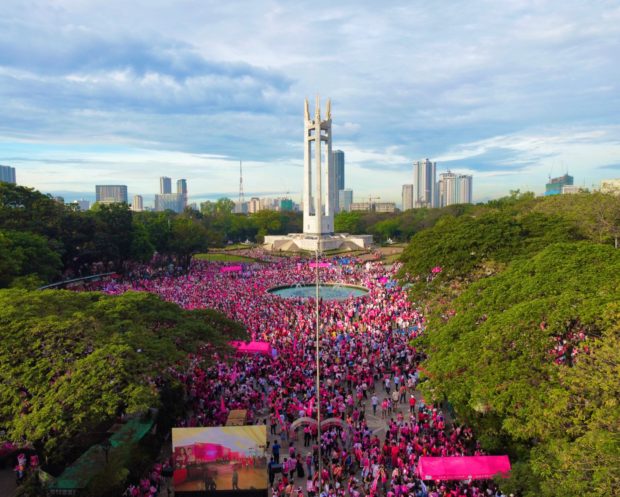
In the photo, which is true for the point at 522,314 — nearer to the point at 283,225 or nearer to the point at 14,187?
the point at 14,187

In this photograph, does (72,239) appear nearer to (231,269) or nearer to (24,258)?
(24,258)

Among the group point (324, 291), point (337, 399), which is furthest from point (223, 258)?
point (337, 399)

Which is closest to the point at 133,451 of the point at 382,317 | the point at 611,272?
the point at 611,272

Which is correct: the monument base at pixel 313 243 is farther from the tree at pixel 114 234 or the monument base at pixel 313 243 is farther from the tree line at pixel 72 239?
the tree at pixel 114 234

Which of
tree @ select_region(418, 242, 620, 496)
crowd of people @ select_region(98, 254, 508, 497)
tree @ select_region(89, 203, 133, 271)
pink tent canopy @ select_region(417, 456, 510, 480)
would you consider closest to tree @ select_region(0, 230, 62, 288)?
tree @ select_region(89, 203, 133, 271)

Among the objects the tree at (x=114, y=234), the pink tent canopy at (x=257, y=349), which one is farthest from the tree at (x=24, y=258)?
the pink tent canopy at (x=257, y=349)

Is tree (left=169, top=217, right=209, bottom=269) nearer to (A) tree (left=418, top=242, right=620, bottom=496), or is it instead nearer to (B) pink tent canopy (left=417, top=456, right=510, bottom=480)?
(A) tree (left=418, top=242, right=620, bottom=496)
